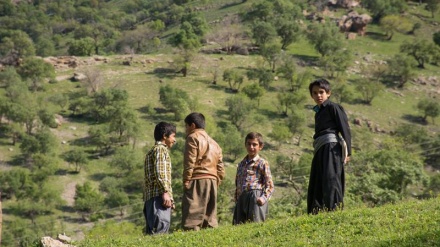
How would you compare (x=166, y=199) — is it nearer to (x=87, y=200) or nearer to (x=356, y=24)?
(x=87, y=200)

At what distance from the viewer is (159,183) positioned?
23.6 ft

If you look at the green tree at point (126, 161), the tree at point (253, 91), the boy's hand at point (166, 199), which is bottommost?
the green tree at point (126, 161)

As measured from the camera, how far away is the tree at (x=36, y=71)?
59.9 meters

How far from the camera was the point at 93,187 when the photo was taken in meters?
43.4

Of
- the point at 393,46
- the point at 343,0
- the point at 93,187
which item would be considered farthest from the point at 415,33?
the point at 93,187

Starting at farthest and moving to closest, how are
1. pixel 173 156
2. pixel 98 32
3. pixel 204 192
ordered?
pixel 98 32
pixel 173 156
pixel 204 192

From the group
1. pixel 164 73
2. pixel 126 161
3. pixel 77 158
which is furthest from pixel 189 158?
pixel 164 73

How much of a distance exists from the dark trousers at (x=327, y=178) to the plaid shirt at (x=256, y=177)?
2.42ft

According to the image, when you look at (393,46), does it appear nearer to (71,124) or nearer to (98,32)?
(71,124)

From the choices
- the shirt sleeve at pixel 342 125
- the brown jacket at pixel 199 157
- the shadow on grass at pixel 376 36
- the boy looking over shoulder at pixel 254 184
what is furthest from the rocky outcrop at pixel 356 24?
the brown jacket at pixel 199 157

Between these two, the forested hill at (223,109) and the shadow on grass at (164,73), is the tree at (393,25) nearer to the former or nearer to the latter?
the forested hill at (223,109)

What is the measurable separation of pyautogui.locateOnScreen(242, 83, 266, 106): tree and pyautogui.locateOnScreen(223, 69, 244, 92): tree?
2.63 meters

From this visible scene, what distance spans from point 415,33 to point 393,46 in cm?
1025

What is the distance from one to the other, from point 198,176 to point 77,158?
Result: 3887 centimetres
